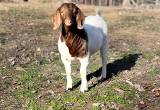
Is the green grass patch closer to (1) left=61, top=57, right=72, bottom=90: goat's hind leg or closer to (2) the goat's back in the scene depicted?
(2) the goat's back

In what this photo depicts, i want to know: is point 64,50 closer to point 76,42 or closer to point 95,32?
point 76,42

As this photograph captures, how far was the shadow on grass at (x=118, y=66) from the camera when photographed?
473 inches

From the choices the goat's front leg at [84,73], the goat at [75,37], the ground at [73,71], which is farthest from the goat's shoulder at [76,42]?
the ground at [73,71]

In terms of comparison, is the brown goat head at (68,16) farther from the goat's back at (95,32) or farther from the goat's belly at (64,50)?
the goat's back at (95,32)

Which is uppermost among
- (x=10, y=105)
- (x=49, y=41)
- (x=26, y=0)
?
(x=10, y=105)

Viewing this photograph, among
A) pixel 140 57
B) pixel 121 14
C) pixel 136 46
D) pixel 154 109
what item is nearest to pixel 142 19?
pixel 121 14

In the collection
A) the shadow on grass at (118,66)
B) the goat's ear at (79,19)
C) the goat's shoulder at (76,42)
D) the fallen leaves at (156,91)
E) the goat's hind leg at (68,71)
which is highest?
the goat's ear at (79,19)

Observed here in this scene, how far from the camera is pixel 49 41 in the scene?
1689 cm

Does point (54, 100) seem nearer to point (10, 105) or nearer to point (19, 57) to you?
point (10, 105)

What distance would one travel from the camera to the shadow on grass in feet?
39.4

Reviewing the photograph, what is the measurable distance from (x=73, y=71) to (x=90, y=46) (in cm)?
229

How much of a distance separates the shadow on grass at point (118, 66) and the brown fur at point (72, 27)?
3.94ft

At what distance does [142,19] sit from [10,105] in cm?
1395

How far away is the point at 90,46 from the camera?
10.4m
